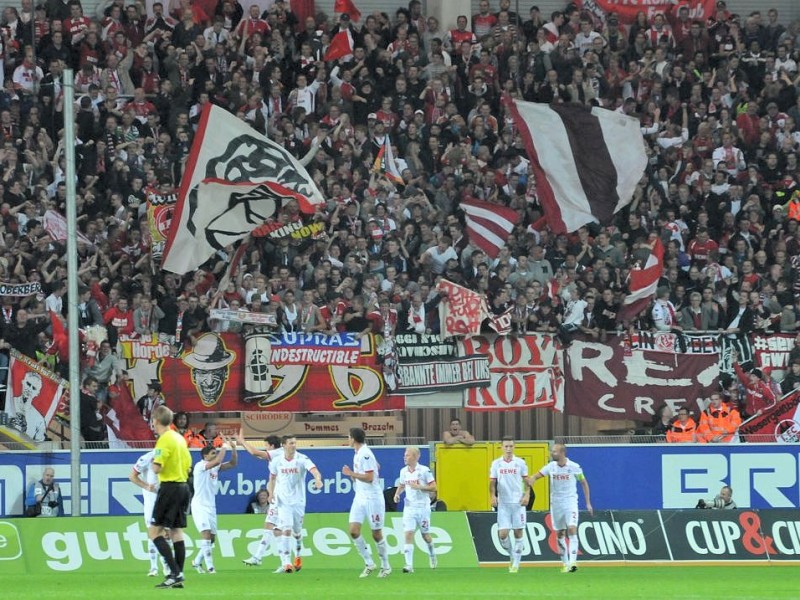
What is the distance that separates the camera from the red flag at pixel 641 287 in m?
29.5

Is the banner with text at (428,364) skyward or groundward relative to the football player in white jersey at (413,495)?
skyward

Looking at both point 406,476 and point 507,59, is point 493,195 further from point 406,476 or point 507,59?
point 406,476

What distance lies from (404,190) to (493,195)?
5.65ft

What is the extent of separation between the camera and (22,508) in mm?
25406

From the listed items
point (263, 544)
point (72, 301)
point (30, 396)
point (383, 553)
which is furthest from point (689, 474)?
point (30, 396)

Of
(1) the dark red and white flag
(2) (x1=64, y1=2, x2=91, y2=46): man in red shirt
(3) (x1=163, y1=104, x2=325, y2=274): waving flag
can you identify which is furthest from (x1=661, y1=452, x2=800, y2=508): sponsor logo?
(2) (x1=64, y1=2, x2=91, y2=46): man in red shirt

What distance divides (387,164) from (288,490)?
10484 mm

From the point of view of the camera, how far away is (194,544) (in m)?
23.6

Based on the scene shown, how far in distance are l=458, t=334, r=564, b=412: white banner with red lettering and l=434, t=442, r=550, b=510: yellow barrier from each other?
1.79 meters

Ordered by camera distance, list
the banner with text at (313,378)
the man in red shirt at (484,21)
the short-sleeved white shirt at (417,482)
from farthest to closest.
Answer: the man in red shirt at (484,21) → the banner with text at (313,378) → the short-sleeved white shirt at (417,482)

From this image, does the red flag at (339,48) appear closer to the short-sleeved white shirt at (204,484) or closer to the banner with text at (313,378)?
the banner with text at (313,378)

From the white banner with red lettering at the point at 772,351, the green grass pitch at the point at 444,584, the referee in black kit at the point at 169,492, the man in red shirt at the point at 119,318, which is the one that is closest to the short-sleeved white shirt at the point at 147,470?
the green grass pitch at the point at 444,584

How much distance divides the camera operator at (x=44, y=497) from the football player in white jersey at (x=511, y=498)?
704 centimetres

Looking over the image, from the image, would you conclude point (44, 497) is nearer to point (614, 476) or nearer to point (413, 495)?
point (413, 495)
